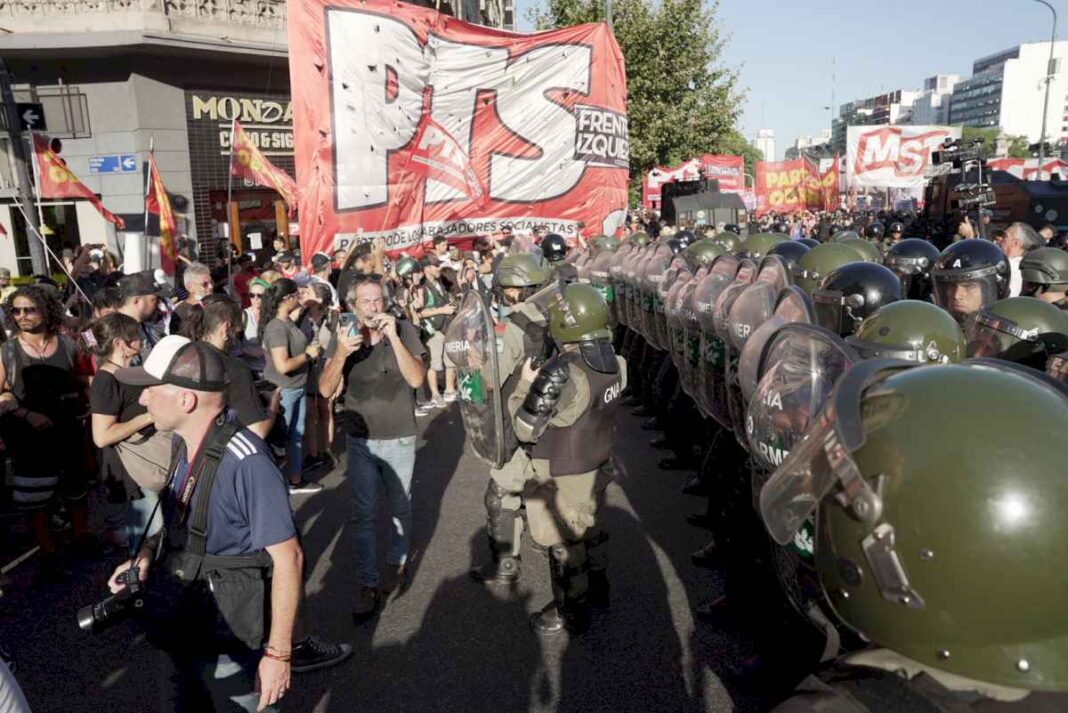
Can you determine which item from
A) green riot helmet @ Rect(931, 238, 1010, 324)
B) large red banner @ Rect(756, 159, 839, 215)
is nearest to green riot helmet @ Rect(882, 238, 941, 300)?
green riot helmet @ Rect(931, 238, 1010, 324)

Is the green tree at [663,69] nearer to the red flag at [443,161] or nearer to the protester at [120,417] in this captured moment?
the red flag at [443,161]

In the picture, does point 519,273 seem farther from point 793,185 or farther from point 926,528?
point 793,185

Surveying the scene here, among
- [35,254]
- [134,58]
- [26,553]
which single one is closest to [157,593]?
[26,553]

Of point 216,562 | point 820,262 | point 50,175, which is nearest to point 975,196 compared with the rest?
point 820,262

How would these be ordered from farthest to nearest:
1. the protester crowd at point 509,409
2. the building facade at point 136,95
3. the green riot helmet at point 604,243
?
1. the building facade at point 136,95
2. the green riot helmet at point 604,243
3. the protester crowd at point 509,409

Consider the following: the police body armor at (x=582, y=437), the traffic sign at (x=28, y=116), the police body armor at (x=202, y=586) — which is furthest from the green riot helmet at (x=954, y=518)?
the traffic sign at (x=28, y=116)

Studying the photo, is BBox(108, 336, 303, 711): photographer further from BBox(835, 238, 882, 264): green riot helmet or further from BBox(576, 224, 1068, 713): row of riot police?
BBox(835, 238, 882, 264): green riot helmet

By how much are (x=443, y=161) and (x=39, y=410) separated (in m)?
5.24

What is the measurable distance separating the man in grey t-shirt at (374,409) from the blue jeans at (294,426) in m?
2.09

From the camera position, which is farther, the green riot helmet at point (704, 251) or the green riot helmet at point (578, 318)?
the green riot helmet at point (704, 251)

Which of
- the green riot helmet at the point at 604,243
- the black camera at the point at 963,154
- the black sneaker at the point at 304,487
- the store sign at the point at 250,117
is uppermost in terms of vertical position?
the store sign at the point at 250,117

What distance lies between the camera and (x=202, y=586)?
8.14 feet

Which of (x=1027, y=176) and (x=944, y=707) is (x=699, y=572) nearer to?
(x=944, y=707)

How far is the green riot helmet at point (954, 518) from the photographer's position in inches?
53.7
